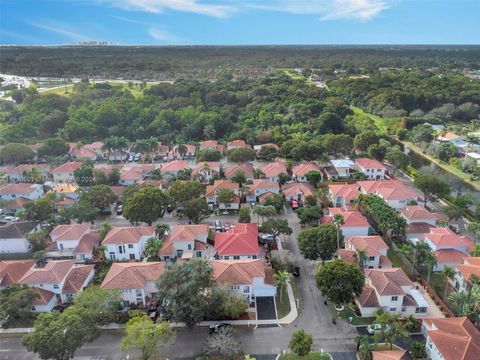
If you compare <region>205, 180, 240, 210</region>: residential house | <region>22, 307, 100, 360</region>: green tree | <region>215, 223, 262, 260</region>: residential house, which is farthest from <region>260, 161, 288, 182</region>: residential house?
<region>22, 307, 100, 360</region>: green tree

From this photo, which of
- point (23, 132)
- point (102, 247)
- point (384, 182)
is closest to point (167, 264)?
point (102, 247)

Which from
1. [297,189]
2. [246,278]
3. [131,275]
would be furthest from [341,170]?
[131,275]

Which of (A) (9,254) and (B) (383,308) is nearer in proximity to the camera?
(B) (383,308)

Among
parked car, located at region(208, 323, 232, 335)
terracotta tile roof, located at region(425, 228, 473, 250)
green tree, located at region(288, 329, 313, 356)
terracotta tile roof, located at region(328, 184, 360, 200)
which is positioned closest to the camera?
green tree, located at region(288, 329, 313, 356)

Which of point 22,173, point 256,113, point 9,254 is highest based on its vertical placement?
point 256,113

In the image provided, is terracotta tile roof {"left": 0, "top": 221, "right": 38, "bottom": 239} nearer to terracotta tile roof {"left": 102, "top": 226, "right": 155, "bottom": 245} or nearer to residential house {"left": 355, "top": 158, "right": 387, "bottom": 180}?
terracotta tile roof {"left": 102, "top": 226, "right": 155, "bottom": 245}

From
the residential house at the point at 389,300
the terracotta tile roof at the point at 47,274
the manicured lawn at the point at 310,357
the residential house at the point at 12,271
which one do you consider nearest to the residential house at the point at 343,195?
the residential house at the point at 389,300

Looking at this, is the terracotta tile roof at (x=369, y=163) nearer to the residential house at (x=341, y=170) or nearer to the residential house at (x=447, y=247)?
the residential house at (x=341, y=170)

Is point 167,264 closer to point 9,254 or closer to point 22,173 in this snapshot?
point 9,254
